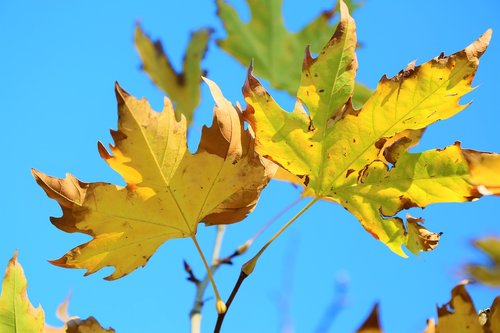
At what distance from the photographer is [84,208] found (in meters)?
0.80

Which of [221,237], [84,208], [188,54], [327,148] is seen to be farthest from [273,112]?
[188,54]

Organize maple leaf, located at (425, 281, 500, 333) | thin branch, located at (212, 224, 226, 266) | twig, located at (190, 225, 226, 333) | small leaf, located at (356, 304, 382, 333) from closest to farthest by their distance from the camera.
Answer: small leaf, located at (356, 304, 382, 333) < maple leaf, located at (425, 281, 500, 333) < twig, located at (190, 225, 226, 333) < thin branch, located at (212, 224, 226, 266)

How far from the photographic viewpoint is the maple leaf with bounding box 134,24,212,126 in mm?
1591

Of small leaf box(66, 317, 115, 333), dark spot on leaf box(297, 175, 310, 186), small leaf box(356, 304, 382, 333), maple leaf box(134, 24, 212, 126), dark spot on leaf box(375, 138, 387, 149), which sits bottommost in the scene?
small leaf box(356, 304, 382, 333)

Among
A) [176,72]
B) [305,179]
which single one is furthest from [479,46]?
[176,72]

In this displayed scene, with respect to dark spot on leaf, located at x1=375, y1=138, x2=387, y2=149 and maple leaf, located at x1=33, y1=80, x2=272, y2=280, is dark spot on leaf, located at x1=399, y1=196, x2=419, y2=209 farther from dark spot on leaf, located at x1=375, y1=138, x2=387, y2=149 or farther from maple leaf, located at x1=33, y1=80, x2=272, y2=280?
maple leaf, located at x1=33, y1=80, x2=272, y2=280

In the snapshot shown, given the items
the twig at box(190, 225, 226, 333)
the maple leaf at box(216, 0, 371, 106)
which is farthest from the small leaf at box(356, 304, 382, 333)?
the maple leaf at box(216, 0, 371, 106)

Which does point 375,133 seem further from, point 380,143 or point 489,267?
point 489,267

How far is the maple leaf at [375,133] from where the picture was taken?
30.6 inches

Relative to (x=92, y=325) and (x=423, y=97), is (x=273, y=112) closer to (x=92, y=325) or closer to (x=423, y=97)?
(x=423, y=97)

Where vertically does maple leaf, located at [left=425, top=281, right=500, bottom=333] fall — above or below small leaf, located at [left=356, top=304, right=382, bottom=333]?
above

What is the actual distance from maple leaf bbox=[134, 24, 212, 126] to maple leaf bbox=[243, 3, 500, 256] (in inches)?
28.6

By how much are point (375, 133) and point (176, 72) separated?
0.98 metres

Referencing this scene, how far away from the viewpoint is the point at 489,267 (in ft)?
2.77
